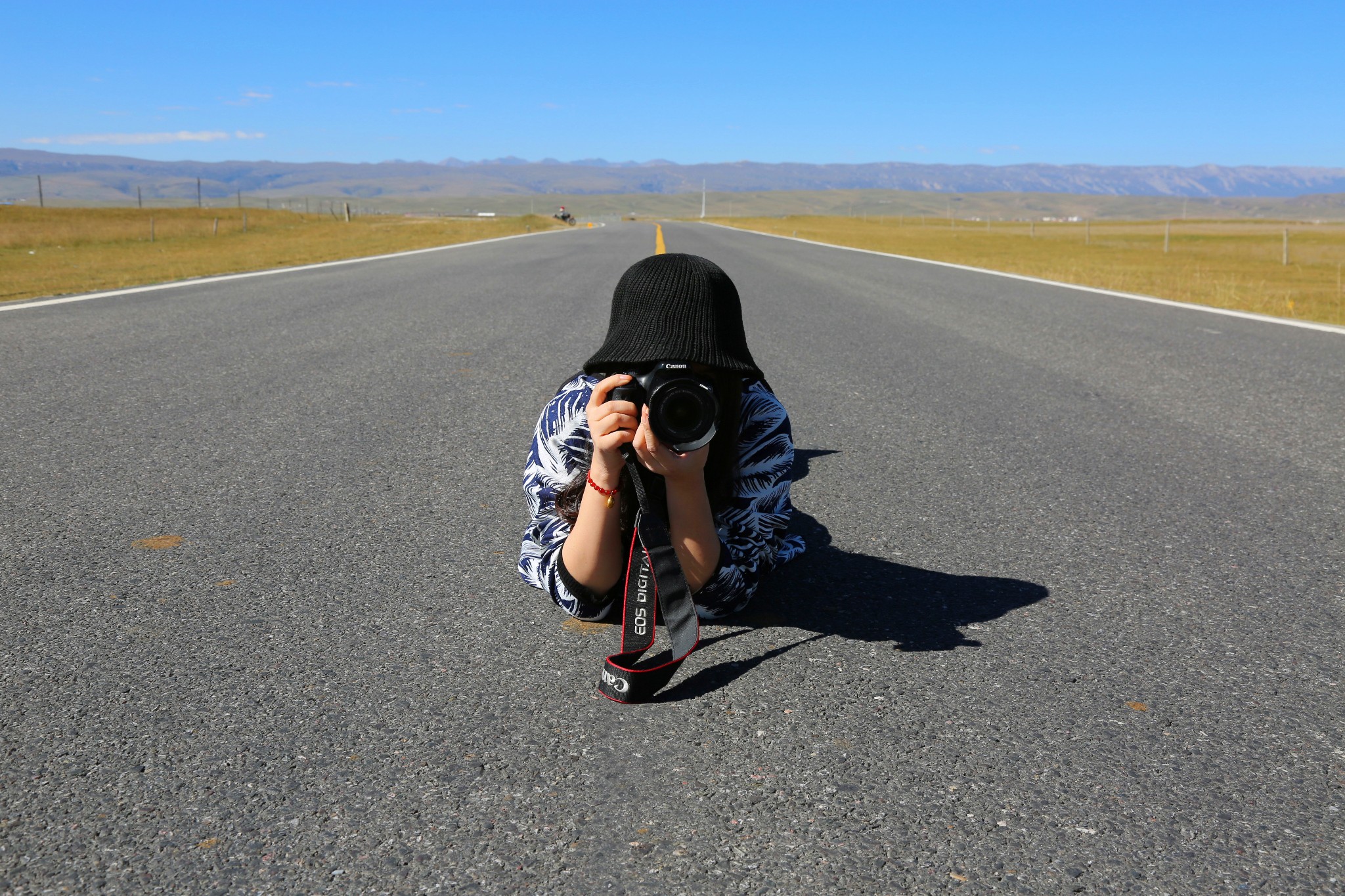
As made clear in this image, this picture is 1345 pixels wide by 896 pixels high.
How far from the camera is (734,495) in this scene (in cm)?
294

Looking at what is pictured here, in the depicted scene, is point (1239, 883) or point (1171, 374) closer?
point (1239, 883)

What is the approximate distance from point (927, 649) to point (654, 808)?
3.43 ft

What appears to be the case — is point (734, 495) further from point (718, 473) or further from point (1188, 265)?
point (1188, 265)

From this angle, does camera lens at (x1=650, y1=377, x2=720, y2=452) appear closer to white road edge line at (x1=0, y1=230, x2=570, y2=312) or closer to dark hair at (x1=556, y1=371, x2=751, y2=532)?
dark hair at (x1=556, y1=371, x2=751, y2=532)

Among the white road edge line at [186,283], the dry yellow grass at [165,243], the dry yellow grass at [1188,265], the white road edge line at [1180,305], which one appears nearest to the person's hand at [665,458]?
the white road edge line at [1180,305]

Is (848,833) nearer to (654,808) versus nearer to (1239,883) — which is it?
(654,808)

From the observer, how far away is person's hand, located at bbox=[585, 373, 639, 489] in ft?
7.68

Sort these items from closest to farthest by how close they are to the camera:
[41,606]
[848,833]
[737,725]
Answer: [848,833]
[737,725]
[41,606]

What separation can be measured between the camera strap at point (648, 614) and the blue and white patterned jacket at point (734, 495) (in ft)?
0.79

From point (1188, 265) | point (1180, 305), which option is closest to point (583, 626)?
point (1180, 305)

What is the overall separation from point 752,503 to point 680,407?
2.40 ft

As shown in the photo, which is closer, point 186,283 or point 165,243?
point 186,283

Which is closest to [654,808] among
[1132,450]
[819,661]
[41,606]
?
[819,661]

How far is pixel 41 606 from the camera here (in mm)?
2934
